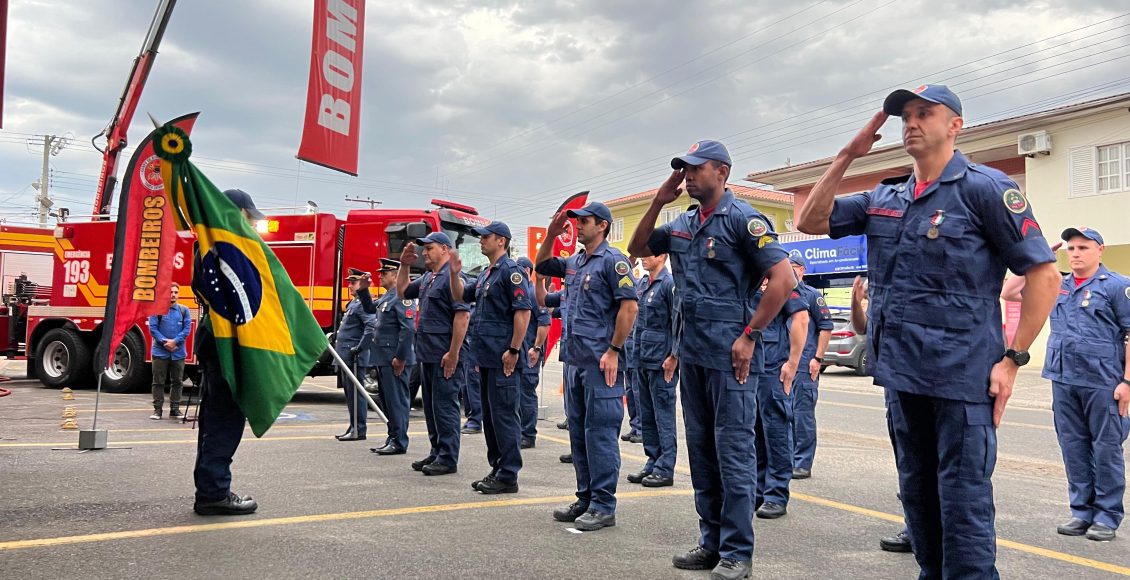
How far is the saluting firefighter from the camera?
5.97 m

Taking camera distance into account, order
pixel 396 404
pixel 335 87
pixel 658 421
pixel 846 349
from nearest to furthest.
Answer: pixel 658 421 < pixel 396 404 < pixel 335 87 < pixel 846 349

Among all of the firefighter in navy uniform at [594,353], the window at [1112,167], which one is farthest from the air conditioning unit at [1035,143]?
the firefighter in navy uniform at [594,353]

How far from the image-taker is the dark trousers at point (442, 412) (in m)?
6.72

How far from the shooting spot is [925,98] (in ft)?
9.78

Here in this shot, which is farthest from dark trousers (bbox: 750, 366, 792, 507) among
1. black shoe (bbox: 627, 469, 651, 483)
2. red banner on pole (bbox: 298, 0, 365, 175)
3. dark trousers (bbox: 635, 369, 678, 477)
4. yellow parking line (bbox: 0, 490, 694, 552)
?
red banner on pole (bbox: 298, 0, 365, 175)

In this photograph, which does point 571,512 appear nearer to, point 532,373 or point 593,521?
point 593,521

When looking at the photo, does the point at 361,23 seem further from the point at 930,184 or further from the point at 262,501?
the point at 930,184

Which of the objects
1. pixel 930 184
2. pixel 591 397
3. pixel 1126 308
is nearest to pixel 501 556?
pixel 591 397

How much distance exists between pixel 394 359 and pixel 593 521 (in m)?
3.57

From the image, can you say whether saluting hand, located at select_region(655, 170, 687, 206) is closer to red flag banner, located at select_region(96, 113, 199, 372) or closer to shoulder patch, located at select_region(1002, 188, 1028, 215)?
shoulder patch, located at select_region(1002, 188, 1028, 215)

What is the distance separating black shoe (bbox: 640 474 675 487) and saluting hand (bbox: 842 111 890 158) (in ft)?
12.3

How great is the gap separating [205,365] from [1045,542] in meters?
5.11

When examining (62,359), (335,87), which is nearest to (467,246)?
(335,87)

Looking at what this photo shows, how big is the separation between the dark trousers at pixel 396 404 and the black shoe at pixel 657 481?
256 cm
